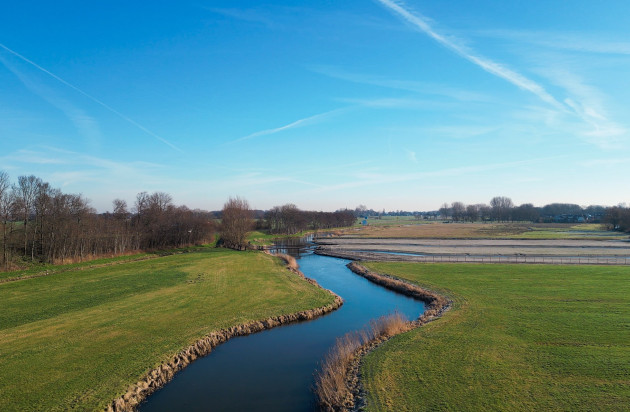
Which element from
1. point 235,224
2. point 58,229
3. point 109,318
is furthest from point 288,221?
point 109,318

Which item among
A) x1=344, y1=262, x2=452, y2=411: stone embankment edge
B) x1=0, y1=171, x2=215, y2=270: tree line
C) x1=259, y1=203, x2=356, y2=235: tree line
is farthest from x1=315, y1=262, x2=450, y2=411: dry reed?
x1=259, y1=203, x2=356, y2=235: tree line

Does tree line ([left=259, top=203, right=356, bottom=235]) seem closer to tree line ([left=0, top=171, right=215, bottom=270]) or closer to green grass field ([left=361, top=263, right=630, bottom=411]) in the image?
tree line ([left=0, top=171, right=215, bottom=270])

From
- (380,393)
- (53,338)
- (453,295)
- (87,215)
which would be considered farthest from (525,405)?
(87,215)

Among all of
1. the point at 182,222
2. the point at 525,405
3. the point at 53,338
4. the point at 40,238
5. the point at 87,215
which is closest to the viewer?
the point at 525,405

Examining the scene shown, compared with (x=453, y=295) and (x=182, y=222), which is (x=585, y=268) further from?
(x=182, y=222)

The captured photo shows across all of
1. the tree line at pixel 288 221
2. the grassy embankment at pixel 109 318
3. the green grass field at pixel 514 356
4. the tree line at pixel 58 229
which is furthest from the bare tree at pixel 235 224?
the green grass field at pixel 514 356

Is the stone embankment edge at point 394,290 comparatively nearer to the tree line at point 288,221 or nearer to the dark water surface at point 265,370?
the dark water surface at point 265,370

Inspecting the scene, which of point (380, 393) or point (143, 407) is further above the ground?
point (380, 393)
